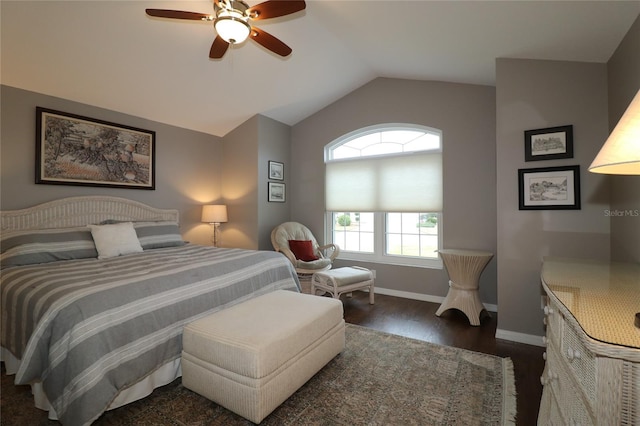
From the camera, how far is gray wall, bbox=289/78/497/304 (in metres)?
3.51

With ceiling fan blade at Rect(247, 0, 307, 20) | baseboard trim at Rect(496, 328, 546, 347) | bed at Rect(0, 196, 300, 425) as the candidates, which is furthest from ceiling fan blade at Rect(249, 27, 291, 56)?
baseboard trim at Rect(496, 328, 546, 347)

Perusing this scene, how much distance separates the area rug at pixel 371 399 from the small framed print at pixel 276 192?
2833 millimetres

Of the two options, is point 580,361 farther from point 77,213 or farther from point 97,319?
point 77,213

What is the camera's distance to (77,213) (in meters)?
3.10

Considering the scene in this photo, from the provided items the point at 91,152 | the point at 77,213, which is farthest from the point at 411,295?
the point at 91,152

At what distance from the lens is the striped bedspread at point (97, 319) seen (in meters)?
1.45

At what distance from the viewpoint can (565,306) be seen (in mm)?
1049

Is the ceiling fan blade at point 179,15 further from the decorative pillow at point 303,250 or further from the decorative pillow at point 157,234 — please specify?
the decorative pillow at point 303,250

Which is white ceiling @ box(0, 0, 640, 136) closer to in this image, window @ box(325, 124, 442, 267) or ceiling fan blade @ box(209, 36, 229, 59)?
ceiling fan blade @ box(209, 36, 229, 59)

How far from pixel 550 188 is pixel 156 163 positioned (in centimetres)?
447

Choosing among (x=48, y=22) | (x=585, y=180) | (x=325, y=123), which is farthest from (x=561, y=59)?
(x=48, y=22)

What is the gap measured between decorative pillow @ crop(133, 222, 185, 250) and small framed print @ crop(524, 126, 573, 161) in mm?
3810

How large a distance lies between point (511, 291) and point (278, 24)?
343cm

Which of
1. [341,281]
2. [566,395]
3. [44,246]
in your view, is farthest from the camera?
[341,281]
